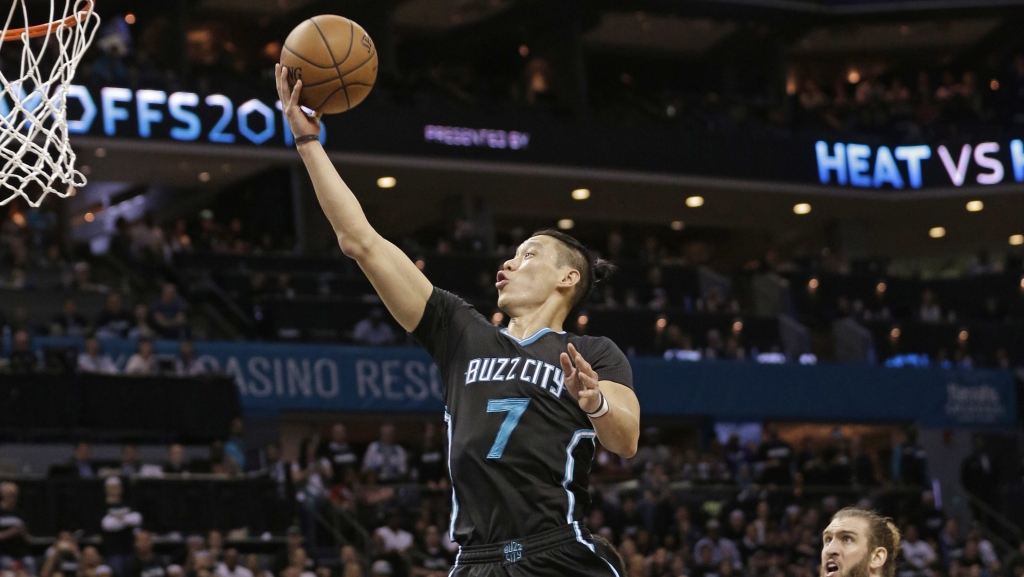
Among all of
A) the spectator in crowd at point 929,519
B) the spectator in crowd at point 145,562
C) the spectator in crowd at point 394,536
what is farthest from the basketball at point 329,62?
the spectator in crowd at point 929,519

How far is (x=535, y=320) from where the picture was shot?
4.91 meters

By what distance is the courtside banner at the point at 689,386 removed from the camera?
70.2 feet

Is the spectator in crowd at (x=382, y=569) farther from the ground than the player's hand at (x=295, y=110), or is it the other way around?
the player's hand at (x=295, y=110)

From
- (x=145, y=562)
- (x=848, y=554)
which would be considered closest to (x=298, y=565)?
(x=145, y=562)

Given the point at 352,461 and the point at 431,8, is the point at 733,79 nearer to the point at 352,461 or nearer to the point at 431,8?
the point at 431,8

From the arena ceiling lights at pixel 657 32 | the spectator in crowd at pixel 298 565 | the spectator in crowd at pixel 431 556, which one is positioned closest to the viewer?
the spectator in crowd at pixel 298 565

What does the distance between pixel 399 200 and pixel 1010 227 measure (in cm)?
1442

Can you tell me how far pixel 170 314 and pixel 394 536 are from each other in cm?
580

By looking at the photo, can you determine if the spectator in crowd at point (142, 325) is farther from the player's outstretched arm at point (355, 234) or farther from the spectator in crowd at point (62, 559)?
the player's outstretched arm at point (355, 234)

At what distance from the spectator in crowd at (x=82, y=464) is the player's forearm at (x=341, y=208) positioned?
40.3 feet

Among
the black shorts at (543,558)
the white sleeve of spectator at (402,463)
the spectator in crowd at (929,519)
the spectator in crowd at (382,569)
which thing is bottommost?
the spectator in crowd at (929,519)

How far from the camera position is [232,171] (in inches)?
1104

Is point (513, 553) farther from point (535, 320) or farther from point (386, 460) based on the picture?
point (386, 460)

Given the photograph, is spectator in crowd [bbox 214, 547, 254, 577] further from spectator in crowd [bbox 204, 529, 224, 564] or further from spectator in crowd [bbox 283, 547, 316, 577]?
spectator in crowd [bbox 283, 547, 316, 577]
